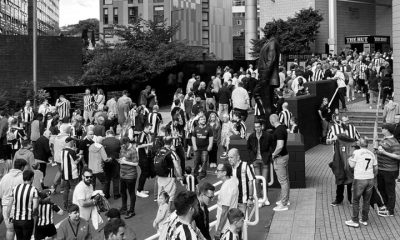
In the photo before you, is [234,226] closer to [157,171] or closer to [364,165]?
[364,165]

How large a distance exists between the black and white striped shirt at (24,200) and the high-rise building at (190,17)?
64.7m

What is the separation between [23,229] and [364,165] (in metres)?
6.24

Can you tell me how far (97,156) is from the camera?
13609mm

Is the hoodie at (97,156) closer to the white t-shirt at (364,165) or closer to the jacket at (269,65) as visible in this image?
the jacket at (269,65)

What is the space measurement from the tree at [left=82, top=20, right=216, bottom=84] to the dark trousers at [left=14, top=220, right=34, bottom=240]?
23.3m

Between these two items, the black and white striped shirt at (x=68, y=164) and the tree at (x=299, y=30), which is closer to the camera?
the black and white striped shirt at (x=68, y=164)

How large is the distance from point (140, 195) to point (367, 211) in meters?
5.60

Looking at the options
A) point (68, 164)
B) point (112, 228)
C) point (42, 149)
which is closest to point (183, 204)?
point (112, 228)

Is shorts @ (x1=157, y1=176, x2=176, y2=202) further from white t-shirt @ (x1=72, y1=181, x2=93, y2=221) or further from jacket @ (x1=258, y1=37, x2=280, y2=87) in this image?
jacket @ (x1=258, y1=37, x2=280, y2=87)

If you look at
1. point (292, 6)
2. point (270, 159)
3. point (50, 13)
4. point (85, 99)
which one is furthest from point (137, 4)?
point (50, 13)

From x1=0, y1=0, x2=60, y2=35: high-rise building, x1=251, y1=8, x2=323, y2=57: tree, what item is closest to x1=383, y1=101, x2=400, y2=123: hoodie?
x1=251, y1=8, x2=323, y2=57: tree

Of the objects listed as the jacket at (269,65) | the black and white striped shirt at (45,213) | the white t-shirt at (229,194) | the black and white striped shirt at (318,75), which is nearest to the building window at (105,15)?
the black and white striped shirt at (318,75)

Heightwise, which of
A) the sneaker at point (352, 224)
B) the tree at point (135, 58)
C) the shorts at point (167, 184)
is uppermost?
the tree at point (135, 58)

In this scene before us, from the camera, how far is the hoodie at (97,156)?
44.4 ft
